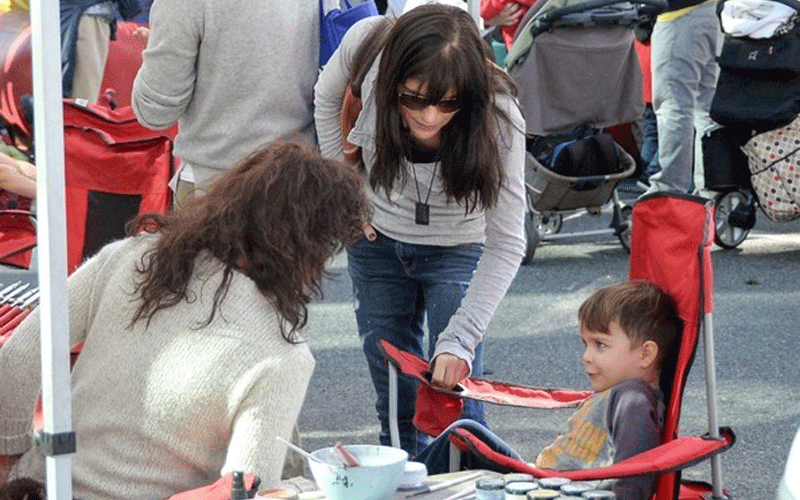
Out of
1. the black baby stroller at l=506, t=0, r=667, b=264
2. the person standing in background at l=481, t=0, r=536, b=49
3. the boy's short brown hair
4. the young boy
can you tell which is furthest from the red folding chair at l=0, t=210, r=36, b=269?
the person standing in background at l=481, t=0, r=536, b=49

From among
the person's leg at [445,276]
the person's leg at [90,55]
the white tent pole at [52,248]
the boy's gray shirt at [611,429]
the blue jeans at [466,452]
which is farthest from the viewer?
the person's leg at [90,55]

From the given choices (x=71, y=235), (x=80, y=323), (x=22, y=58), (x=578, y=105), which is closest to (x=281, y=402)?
(x=80, y=323)

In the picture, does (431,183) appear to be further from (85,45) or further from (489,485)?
(85,45)

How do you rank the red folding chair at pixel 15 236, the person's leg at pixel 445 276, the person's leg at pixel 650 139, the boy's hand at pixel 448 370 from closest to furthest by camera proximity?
the boy's hand at pixel 448 370 < the person's leg at pixel 445 276 < the red folding chair at pixel 15 236 < the person's leg at pixel 650 139

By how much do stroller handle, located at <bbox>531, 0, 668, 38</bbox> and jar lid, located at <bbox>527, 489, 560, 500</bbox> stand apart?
445cm

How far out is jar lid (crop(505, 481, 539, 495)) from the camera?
277 cm

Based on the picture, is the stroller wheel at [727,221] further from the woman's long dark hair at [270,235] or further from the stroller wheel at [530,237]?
the woman's long dark hair at [270,235]

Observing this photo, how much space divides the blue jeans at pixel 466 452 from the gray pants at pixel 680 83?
4.48 m

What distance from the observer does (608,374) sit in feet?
12.1

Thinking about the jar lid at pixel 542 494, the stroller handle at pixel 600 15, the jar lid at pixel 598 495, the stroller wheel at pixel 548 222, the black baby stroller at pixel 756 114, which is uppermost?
the stroller handle at pixel 600 15

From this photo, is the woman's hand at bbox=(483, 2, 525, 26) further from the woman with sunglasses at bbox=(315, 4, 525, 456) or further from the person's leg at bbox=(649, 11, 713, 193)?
the woman with sunglasses at bbox=(315, 4, 525, 456)

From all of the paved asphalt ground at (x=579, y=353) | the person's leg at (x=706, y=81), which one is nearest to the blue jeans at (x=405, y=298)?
the paved asphalt ground at (x=579, y=353)

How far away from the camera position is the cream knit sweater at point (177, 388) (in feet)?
8.77

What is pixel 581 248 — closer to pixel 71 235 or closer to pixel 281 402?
pixel 71 235
